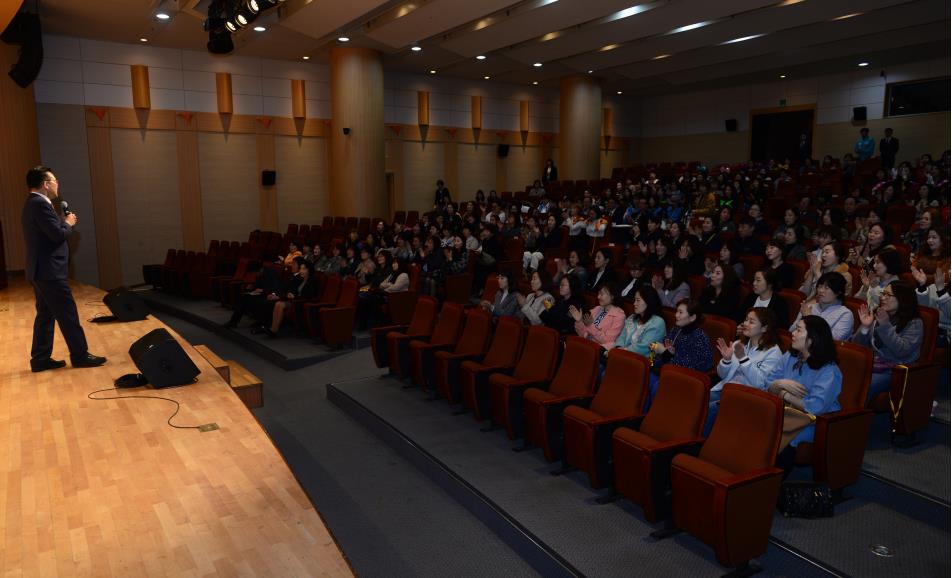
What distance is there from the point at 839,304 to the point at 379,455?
2183mm

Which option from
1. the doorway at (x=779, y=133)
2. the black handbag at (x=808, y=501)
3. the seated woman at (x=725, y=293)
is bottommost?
the black handbag at (x=808, y=501)

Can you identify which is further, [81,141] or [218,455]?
[81,141]

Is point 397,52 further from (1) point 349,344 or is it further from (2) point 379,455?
(2) point 379,455

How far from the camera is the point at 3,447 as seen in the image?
223 cm

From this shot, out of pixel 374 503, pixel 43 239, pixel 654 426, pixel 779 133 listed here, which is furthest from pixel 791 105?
pixel 43 239

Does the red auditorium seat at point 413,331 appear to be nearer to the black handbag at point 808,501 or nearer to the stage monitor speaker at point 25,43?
the black handbag at point 808,501

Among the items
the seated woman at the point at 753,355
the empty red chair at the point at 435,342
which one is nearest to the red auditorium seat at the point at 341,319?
the empty red chair at the point at 435,342

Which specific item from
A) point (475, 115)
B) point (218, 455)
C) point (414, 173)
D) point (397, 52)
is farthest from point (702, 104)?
point (218, 455)

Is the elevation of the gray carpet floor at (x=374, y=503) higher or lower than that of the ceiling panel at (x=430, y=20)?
lower

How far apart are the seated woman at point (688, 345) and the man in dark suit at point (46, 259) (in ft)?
8.07

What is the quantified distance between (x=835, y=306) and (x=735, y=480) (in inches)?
55.5

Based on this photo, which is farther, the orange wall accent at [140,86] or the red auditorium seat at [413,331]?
the orange wall accent at [140,86]

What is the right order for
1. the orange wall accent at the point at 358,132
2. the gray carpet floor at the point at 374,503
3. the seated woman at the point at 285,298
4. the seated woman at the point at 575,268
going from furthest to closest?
the orange wall accent at the point at 358,132 < the seated woman at the point at 285,298 < the seated woman at the point at 575,268 < the gray carpet floor at the point at 374,503

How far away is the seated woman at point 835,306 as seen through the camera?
2791 millimetres
